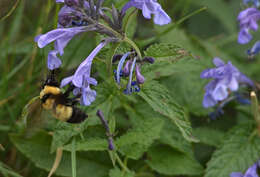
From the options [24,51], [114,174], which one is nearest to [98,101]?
[114,174]

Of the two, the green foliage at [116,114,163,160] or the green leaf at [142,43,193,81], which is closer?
the green leaf at [142,43,193,81]

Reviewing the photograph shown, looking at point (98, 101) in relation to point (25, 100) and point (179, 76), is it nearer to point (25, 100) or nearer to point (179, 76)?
point (25, 100)

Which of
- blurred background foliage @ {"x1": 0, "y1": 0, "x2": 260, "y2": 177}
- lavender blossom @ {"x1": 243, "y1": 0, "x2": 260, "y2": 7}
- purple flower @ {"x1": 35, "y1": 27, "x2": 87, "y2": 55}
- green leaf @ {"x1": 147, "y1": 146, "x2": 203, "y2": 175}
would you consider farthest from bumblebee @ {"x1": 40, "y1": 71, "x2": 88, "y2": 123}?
lavender blossom @ {"x1": 243, "y1": 0, "x2": 260, "y2": 7}

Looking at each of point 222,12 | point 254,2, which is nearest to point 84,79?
point 254,2

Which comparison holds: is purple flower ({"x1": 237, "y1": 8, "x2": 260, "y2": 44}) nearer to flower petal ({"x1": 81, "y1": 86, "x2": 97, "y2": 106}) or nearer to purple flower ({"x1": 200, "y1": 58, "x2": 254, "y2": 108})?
purple flower ({"x1": 200, "y1": 58, "x2": 254, "y2": 108})

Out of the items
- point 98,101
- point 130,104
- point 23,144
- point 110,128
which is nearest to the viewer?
point 110,128

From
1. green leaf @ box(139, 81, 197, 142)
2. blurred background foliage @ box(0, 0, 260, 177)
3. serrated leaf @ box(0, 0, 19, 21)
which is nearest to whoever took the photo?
green leaf @ box(139, 81, 197, 142)

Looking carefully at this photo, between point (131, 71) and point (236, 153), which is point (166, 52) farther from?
point (236, 153)
